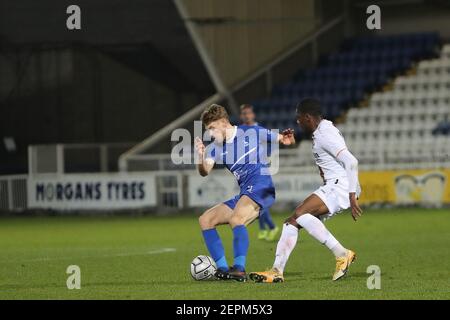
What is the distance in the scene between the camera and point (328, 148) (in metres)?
12.5

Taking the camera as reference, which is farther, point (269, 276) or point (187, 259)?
point (187, 259)

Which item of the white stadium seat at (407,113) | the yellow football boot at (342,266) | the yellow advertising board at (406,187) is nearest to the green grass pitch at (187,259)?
the yellow football boot at (342,266)

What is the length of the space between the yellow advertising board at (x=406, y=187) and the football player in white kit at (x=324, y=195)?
14700 mm

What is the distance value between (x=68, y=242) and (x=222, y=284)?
835 centimetres

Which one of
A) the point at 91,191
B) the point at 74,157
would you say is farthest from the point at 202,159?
the point at 74,157

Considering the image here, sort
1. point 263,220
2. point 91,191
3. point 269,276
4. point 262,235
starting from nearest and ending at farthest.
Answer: point 269,276 → point 263,220 → point 262,235 → point 91,191

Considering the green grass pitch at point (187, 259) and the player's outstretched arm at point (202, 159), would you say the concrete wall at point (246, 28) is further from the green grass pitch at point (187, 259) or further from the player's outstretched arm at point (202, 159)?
the player's outstretched arm at point (202, 159)

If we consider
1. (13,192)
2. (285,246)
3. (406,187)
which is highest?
(285,246)

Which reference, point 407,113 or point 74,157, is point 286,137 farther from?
point 407,113

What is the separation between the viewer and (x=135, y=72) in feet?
120

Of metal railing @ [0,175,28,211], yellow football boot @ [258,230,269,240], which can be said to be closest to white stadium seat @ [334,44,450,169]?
metal railing @ [0,175,28,211]

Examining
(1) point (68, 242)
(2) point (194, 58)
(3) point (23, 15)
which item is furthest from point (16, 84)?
(1) point (68, 242)

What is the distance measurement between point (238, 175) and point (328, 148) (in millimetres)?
1128

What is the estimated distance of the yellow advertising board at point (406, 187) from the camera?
2709 centimetres
